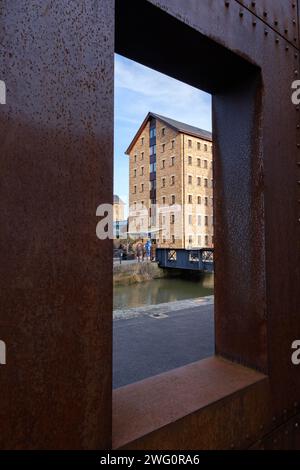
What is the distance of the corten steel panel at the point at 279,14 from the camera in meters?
2.21

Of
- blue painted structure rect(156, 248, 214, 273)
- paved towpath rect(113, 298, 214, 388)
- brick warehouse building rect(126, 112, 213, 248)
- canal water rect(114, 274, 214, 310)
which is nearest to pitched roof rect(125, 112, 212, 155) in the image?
brick warehouse building rect(126, 112, 213, 248)

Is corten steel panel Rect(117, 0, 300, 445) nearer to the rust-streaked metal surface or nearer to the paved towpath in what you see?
the rust-streaked metal surface

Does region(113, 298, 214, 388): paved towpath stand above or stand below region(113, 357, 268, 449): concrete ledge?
below

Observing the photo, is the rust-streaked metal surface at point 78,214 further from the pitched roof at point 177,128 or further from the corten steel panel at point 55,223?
the pitched roof at point 177,128

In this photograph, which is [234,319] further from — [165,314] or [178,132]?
[178,132]

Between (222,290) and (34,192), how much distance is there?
174 cm

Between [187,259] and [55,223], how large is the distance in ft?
73.4

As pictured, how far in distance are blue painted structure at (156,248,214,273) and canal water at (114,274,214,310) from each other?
130 cm

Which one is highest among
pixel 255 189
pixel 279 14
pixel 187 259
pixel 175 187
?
pixel 175 187

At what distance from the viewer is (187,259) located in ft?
76.7

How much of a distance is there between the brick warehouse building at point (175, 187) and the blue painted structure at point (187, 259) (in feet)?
32.3

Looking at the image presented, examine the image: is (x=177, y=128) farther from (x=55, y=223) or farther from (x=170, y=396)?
(x=55, y=223)

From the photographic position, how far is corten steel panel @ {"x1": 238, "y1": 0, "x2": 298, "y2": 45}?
221 centimetres

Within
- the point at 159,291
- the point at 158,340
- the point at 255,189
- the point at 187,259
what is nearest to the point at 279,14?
the point at 255,189
